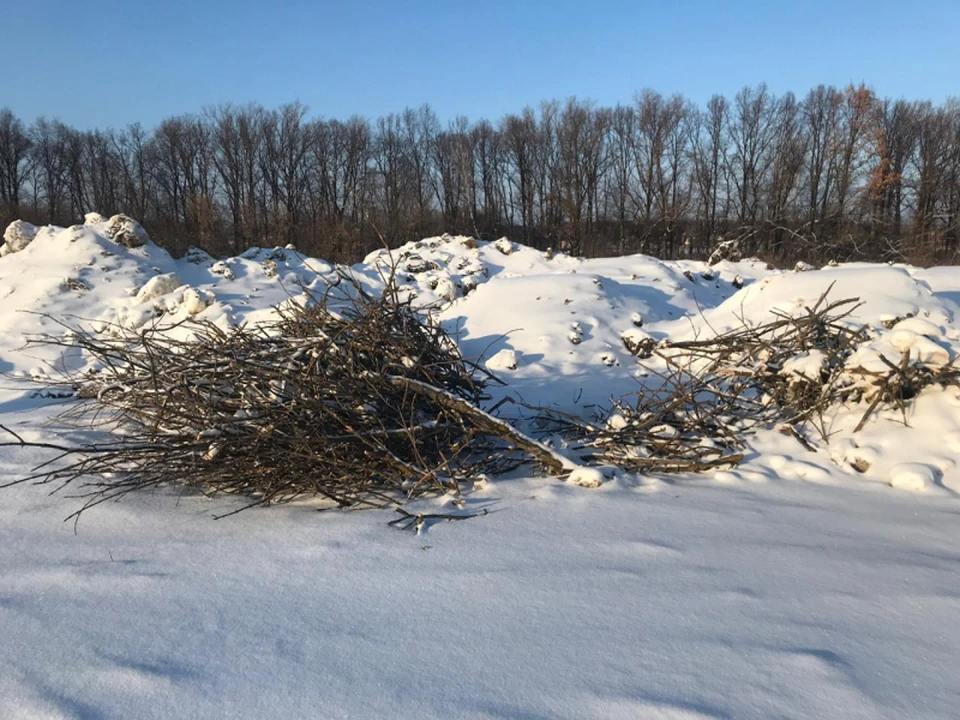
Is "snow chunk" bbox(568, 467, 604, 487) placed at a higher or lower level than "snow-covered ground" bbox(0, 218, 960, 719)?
higher

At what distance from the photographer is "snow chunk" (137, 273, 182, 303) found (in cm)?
1092

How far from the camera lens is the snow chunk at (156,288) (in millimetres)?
10922

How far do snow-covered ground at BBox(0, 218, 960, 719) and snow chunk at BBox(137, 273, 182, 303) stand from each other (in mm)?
6902

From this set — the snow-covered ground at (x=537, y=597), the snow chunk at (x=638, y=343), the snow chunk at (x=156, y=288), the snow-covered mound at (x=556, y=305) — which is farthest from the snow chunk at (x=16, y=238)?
the snow chunk at (x=638, y=343)

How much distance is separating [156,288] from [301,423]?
8805 mm

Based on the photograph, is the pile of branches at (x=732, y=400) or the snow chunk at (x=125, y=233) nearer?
the pile of branches at (x=732, y=400)

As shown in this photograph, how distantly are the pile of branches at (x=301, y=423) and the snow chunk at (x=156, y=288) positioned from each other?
24.9 feet

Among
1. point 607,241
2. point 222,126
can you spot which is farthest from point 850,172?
point 222,126

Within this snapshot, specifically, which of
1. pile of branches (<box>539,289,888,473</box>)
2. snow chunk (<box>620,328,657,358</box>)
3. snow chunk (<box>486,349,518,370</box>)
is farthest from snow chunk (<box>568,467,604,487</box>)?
snow chunk (<box>620,328,657,358</box>)

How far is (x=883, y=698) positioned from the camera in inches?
67.9

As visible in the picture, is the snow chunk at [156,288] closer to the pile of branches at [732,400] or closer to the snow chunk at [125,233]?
the snow chunk at [125,233]

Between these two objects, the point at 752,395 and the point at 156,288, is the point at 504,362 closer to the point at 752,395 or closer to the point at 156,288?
the point at 752,395

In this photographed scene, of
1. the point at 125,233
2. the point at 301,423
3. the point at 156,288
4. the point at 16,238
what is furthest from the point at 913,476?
the point at 16,238

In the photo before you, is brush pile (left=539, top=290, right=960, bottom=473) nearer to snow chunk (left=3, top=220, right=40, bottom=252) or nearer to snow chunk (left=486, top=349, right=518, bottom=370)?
snow chunk (left=486, top=349, right=518, bottom=370)
